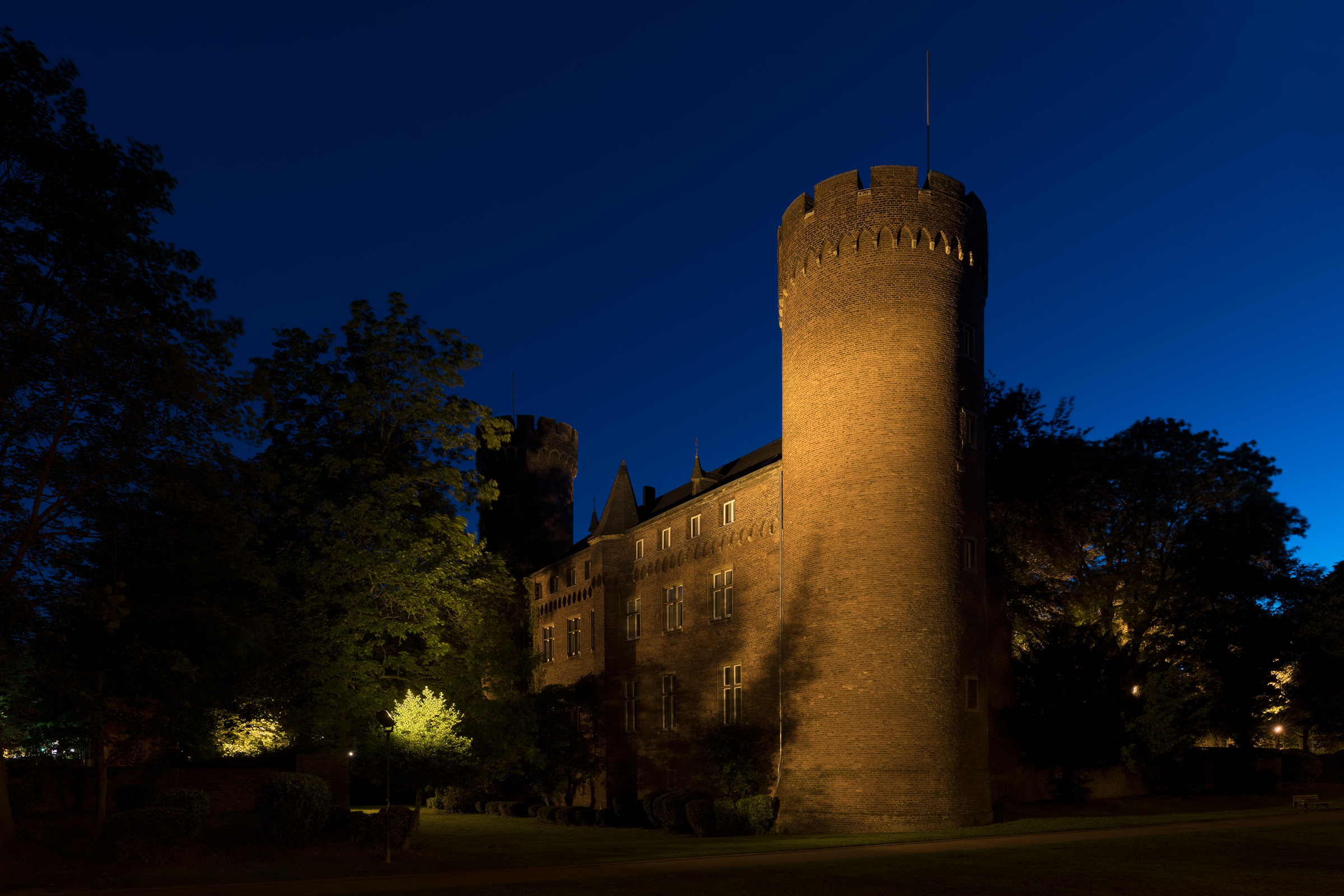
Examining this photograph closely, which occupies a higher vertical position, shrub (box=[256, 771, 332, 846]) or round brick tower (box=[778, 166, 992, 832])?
round brick tower (box=[778, 166, 992, 832])

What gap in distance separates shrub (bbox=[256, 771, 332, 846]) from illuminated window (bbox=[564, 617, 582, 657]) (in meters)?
25.2

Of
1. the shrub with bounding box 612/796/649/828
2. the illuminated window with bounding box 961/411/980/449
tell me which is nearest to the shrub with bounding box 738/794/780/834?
the shrub with bounding box 612/796/649/828

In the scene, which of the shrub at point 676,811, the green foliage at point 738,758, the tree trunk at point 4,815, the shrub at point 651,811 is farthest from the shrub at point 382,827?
the shrub at point 651,811

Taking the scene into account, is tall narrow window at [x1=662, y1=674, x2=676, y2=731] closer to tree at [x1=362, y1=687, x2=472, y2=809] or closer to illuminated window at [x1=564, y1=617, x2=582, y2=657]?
illuminated window at [x1=564, y1=617, x2=582, y2=657]

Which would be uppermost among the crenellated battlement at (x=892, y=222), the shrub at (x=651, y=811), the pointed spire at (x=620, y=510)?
the crenellated battlement at (x=892, y=222)

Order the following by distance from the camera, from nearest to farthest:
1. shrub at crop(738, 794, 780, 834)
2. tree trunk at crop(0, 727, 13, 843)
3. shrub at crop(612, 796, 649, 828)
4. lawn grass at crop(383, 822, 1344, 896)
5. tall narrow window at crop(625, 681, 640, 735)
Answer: lawn grass at crop(383, 822, 1344, 896) → tree trunk at crop(0, 727, 13, 843) → shrub at crop(738, 794, 780, 834) → shrub at crop(612, 796, 649, 828) → tall narrow window at crop(625, 681, 640, 735)

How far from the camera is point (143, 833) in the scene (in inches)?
754

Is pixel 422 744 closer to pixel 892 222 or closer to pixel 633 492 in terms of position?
pixel 633 492

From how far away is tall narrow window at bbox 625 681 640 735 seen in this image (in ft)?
134

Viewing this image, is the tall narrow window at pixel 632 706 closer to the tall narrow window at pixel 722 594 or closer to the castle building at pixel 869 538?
the castle building at pixel 869 538

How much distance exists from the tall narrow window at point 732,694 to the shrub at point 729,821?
461 centimetres

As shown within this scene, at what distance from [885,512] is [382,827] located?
15.5m

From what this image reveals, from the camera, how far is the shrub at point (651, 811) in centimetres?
3288

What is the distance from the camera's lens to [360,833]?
21969mm
